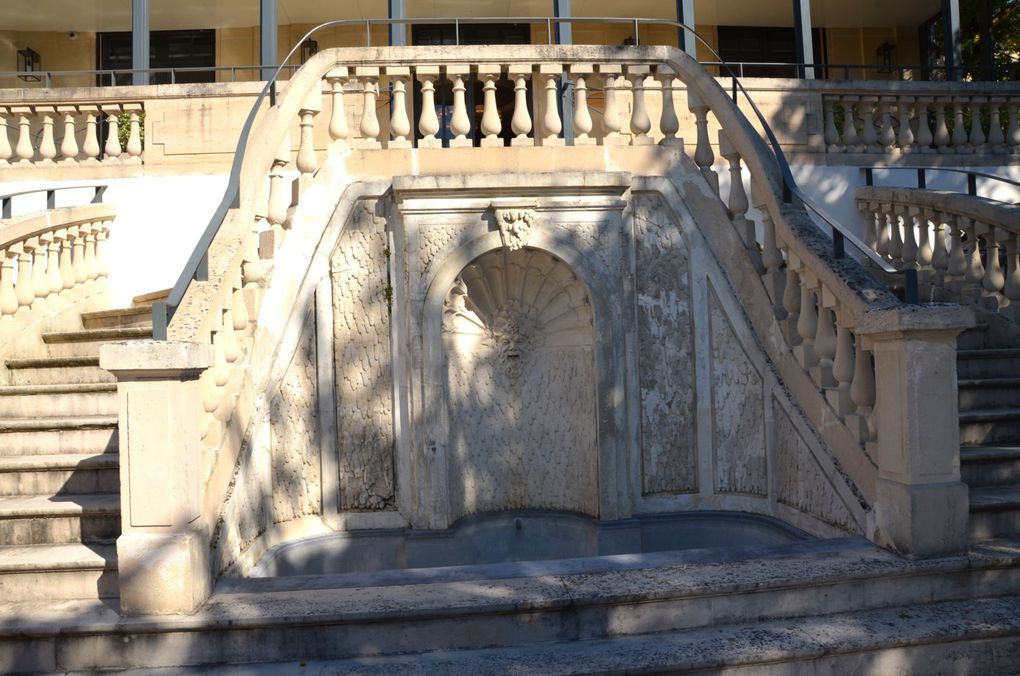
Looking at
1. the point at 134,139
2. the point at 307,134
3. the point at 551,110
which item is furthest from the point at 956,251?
the point at 134,139

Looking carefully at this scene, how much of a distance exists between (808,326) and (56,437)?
461 cm

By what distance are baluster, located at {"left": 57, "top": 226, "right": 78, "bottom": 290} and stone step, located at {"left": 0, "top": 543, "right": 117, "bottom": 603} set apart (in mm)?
3656

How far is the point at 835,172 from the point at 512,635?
6.55 metres

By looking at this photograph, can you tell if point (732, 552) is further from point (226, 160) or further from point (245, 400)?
point (226, 160)

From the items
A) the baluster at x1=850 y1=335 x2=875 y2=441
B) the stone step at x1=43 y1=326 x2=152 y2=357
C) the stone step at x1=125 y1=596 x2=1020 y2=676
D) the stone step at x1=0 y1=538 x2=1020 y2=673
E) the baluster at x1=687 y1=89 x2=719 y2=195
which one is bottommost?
the stone step at x1=125 y1=596 x2=1020 y2=676

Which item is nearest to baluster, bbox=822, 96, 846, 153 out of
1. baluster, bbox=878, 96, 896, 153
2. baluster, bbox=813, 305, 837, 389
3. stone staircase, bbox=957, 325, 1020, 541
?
baluster, bbox=878, 96, 896, 153

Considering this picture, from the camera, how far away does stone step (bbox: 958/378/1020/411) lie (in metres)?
A: 5.64

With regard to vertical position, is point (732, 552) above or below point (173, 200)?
below

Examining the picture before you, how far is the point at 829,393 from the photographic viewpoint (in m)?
4.75

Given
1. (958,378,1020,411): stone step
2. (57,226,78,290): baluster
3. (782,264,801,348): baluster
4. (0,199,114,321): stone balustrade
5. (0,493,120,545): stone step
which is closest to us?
(0,493,120,545): stone step

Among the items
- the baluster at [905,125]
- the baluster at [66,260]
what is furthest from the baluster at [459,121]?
the baluster at [905,125]

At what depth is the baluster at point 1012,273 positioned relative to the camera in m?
6.41

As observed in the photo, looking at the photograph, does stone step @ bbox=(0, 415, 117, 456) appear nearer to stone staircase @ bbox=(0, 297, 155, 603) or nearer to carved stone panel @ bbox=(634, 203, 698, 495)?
stone staircase @ bbox=(0, 297, 155, 603)

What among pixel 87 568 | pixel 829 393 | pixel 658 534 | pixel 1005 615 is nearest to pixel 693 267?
pixel 829 393
